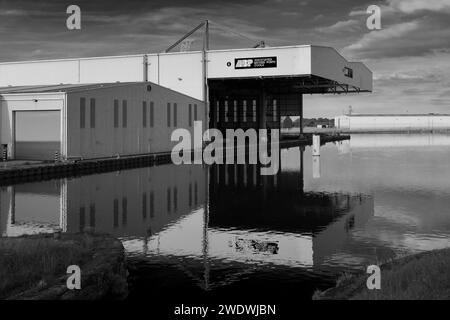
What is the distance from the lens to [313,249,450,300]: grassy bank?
9055mm

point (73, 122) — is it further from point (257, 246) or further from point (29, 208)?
point (257, 246)

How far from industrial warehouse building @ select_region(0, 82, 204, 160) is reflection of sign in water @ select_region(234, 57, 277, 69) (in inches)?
611

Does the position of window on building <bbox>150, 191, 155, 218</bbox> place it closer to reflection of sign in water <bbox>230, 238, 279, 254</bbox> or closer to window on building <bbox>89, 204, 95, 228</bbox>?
window on building <bbox>89, 204, 95, 228</bbox>

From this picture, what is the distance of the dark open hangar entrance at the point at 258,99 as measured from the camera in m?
72.9

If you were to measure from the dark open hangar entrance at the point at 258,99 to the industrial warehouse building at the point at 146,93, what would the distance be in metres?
0.16

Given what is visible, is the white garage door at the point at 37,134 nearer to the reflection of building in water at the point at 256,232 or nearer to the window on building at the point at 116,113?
the window on building at the point at 116,113

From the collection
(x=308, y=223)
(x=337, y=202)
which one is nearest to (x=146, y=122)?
(x=337, y=202)

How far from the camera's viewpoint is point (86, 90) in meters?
43.0

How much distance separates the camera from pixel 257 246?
16.4 meters

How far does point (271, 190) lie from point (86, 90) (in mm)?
20131

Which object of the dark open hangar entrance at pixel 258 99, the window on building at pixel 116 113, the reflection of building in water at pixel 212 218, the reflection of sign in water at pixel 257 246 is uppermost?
the dark open hangar entrance at pixel 258 99

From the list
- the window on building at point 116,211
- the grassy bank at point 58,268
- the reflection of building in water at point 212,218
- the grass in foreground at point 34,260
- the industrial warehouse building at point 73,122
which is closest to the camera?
the grassy bank at point 58,268

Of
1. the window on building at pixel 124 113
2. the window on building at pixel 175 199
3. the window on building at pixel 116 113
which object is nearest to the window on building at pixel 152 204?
the window on building at pixel 175 199

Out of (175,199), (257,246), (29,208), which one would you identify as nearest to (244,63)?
(175,199)
